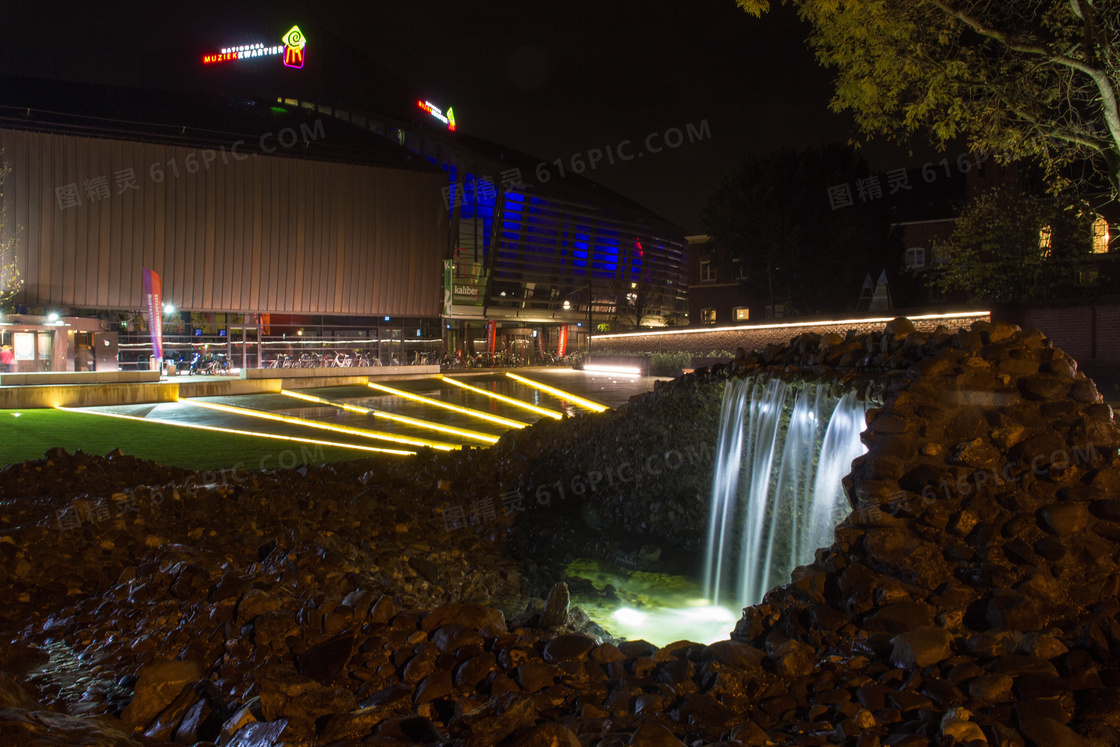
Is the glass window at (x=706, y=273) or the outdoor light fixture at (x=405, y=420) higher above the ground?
the glass window at (x=706, y=273)

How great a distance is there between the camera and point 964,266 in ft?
75.1

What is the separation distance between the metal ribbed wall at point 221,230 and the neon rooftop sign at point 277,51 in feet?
72.7

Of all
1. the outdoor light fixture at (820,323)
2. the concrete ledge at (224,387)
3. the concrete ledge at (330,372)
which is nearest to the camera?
the outdoor light fixture at (820,323)

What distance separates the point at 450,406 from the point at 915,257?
30.2m

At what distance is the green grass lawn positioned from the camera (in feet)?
37.8

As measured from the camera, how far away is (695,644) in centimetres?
531

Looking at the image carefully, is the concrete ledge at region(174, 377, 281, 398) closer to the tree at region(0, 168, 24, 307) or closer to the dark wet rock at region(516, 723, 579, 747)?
the tree at region(0, 168, 24, 307)

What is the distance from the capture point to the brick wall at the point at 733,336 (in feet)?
60.6

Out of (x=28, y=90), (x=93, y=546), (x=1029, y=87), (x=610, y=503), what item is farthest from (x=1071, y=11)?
(x=28, y=90)

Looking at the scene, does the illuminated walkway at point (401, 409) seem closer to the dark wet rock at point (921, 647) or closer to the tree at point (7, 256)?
the dark wet rock at point (921, 647)

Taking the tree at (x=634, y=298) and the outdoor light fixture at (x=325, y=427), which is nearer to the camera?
the outdoor light fixture at (x=325, y=427)

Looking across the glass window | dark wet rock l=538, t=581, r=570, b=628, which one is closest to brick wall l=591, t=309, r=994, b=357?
dark wet rock l=538, t=581, r=570, b=628

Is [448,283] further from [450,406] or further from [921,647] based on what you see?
[921,647]

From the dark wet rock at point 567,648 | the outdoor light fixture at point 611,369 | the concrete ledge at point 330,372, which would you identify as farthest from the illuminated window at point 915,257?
the dark wet rock at point 567,648
